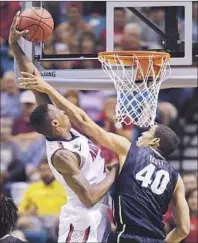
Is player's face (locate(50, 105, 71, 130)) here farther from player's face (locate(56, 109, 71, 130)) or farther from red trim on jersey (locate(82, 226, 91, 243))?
red trim on jersey (locate(82, 226, 91, 243))

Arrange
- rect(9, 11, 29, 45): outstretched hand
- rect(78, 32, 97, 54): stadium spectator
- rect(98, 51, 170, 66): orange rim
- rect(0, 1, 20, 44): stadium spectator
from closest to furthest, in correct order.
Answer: rect(9, 11, 29, 45): outstretched hand < rect(98, 51, 170, 66): orange rim < rect(0, 1, 20, 44): stadium spectator < rect(78, 32, 97, 54): stadium spectator

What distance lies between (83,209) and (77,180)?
323 mm

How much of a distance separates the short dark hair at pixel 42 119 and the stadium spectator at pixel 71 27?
175 inches

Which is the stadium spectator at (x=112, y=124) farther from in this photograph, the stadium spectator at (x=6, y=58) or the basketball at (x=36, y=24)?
the basketball at (x=36, y=24)

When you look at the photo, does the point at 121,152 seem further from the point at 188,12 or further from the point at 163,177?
the point at 188,12

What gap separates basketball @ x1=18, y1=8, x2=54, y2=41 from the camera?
6.06 m

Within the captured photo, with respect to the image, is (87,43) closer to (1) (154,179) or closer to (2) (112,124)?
(2) (112,124)

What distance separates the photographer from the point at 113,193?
604cm

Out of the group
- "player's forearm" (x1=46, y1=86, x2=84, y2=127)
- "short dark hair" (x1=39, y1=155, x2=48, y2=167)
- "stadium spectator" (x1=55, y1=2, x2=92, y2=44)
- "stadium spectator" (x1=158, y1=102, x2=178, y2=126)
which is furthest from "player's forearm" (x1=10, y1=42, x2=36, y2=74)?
"stadium spectator" (x1=55, y1=2, x2=92, y2=44)

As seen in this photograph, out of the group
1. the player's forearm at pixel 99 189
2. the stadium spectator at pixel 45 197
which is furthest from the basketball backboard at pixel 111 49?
the stadium spectator at pixel 45 197

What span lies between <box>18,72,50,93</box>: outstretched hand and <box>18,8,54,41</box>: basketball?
0.28 metres

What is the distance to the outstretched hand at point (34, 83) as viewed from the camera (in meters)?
6.05

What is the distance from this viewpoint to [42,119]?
5965 mm

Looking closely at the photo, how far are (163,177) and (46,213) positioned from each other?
326cm
